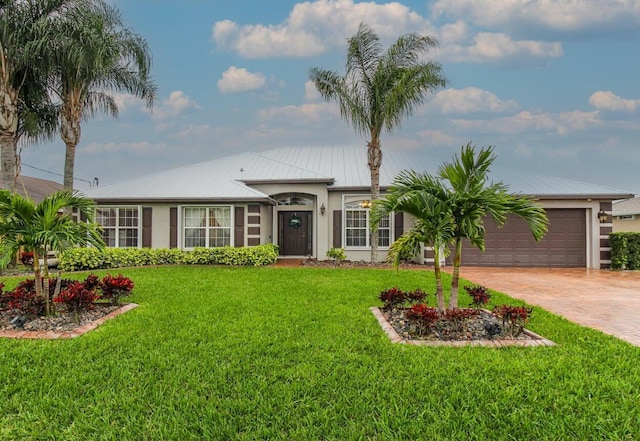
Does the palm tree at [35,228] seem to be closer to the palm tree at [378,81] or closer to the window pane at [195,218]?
the window pane at [195,218]

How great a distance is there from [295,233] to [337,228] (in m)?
2.47

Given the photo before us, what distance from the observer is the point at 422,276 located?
10734mm

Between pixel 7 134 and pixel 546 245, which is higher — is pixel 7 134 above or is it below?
above

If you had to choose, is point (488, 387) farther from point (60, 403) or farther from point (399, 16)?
point (399, 16)

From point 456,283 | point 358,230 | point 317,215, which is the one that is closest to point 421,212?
point 456,283

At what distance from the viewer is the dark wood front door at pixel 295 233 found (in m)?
16.5

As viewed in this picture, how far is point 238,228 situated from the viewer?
45.9 feet

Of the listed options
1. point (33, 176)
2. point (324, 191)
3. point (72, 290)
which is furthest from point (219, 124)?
point (33, 176)

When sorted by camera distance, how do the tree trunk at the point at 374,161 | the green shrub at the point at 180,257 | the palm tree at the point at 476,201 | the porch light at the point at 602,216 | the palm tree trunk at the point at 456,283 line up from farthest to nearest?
the porch light at the point at 602,216 < the tree trunk at the point at 374,161 < the green shrub at the point at 180,257 < the palm tree trunk at the point at 456,283 < the palm tree at the point at 476,201

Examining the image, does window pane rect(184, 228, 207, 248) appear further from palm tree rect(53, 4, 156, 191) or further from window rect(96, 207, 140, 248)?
palm tree rect(53, 4, 156, 191)

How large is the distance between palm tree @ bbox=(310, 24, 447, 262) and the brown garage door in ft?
18.3

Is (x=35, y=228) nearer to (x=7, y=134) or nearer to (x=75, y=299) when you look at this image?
(x=75, y=299)

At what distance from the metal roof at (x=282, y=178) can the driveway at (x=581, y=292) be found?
3.22m

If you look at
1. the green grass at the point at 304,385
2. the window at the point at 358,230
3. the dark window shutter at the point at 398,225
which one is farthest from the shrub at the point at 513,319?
the window at the point at 358,230
